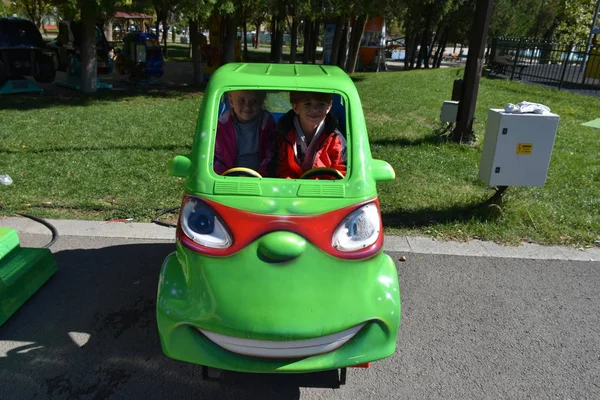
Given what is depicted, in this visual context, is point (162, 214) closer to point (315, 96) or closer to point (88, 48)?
point (315, 96)

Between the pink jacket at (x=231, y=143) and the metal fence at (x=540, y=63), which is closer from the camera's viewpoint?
the pink jacket at (x=231, y=143)

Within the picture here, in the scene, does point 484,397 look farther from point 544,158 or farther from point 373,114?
point 373,114

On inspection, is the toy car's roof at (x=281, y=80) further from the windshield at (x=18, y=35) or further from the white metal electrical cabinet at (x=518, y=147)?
the windshield at (x=18, y=35)

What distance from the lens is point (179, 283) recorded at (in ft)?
8.36

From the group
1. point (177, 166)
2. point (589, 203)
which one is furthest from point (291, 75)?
point (589, 203)

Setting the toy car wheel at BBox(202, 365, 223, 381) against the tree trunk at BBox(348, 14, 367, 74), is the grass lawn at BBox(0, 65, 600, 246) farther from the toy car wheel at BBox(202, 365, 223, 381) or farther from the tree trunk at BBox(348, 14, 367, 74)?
the tree trunk at BBox(348, 14, 367, 74)

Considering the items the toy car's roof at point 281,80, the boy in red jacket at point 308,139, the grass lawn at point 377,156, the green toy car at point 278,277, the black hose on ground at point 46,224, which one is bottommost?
A: the black hose on ground at point 46,224

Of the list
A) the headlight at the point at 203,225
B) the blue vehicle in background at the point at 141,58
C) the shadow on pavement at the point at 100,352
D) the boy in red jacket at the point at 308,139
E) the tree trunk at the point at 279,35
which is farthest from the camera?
the tree trunk at the point at 279,35

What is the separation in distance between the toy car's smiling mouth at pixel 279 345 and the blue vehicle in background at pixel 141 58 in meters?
13.7

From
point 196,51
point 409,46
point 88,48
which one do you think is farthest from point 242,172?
point 409,46

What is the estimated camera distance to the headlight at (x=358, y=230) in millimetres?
2588

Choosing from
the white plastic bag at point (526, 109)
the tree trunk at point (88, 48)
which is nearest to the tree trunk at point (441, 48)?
the tree trunk at point (88, 48)

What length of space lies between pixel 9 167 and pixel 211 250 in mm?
5116

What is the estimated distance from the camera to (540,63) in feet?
62.1
